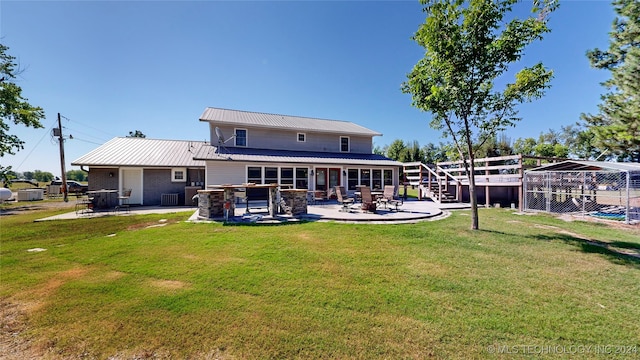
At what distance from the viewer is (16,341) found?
106 inches

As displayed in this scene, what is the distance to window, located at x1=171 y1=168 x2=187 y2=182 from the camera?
1573cm

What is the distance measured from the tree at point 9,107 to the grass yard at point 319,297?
10.8 metres

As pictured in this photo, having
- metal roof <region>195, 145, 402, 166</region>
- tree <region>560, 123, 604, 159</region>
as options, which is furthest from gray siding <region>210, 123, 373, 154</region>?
tree <region>560, 123, 604, 159</region>

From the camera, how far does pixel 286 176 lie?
51.3 ft

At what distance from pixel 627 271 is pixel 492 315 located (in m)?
3.98

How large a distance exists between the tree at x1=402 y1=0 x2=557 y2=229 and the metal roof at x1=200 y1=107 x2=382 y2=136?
1125 centimetres

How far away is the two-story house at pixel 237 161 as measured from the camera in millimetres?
14484

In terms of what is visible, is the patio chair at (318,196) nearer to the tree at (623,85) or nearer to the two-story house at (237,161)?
the two-story house at (237,161)

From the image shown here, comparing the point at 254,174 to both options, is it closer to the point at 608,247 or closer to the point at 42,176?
the point at 608,247

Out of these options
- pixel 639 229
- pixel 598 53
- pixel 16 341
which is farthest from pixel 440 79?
pixel 16 341

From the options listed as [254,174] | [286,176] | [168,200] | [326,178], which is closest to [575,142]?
[326,178]

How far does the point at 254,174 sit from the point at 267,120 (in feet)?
20.2

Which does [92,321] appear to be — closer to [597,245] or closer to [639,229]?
[597,245]

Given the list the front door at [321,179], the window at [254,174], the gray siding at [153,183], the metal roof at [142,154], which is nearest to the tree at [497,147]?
the front door at [321,179]
